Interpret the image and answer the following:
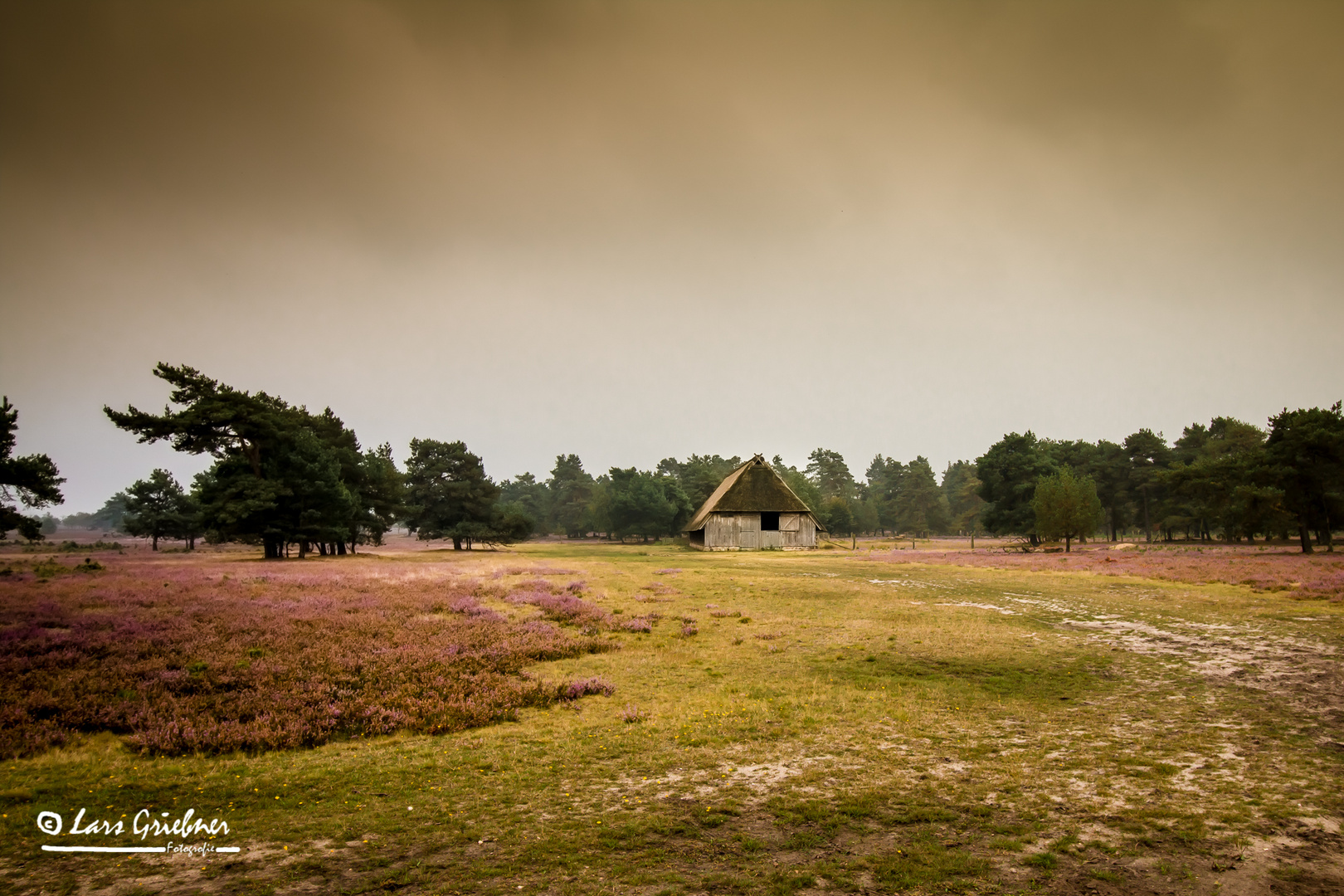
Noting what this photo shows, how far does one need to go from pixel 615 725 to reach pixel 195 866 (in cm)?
528

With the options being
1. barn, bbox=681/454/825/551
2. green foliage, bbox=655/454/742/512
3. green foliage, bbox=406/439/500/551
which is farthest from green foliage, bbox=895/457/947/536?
green foliage, bbox=406/439/500/551

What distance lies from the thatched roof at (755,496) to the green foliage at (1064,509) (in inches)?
846

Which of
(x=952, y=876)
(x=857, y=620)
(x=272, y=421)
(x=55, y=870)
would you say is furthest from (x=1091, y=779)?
(x=272, y=421)

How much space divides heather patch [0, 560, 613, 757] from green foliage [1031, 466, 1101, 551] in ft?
172

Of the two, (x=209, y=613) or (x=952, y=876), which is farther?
(x=209, y=613)

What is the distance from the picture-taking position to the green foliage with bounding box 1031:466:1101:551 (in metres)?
53.8

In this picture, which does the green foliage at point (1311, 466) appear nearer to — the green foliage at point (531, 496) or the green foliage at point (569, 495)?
the green foliage at point (569, 495)

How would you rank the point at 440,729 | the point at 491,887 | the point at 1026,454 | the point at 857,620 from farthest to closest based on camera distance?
the point at 1026,454 → the point at 857,620 → the point at 440,729 → the point at 491,887

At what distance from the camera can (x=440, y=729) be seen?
358 inches

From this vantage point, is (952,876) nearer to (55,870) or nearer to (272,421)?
(55,870)

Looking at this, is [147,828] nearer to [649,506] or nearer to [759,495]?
[759,495]

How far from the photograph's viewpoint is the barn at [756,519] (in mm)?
63438

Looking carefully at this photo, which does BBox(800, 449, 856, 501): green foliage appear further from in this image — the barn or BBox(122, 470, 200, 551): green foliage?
BBox(122, 470, 200, 551): green foliage

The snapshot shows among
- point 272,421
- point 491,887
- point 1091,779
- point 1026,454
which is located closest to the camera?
point 491,887
